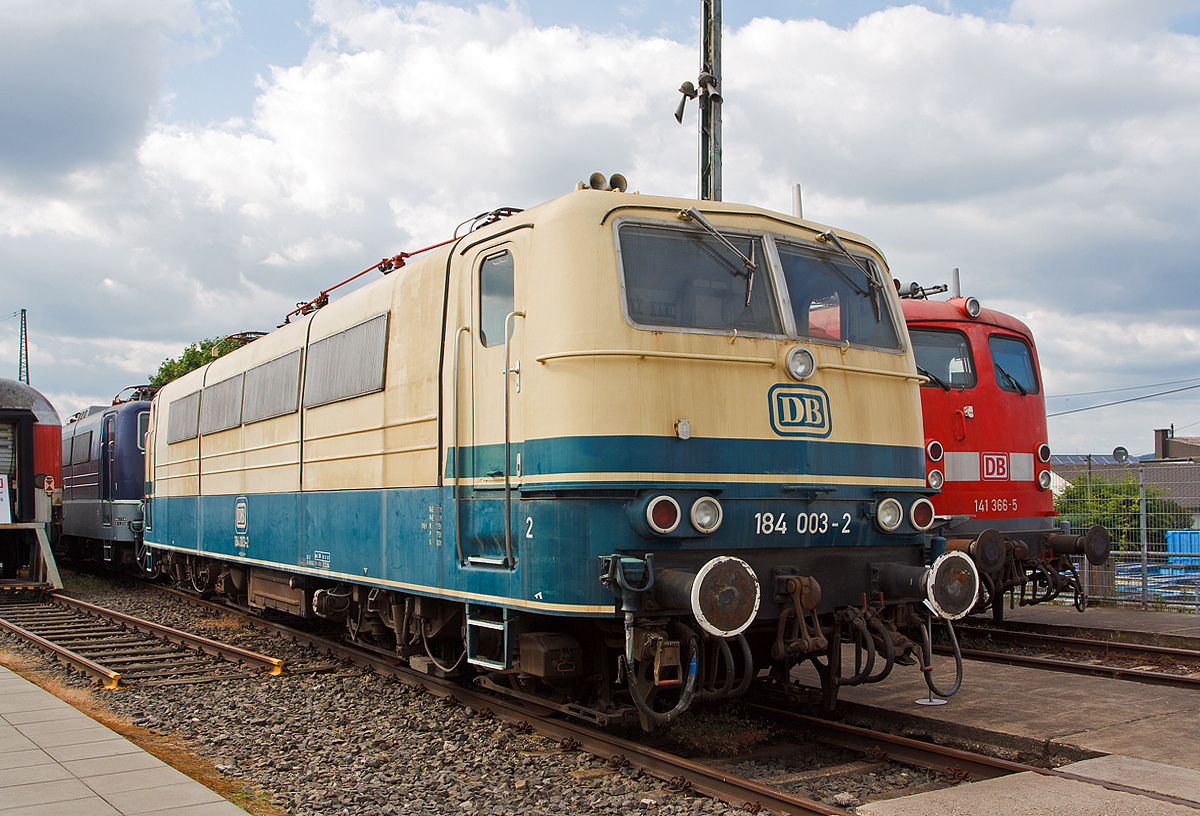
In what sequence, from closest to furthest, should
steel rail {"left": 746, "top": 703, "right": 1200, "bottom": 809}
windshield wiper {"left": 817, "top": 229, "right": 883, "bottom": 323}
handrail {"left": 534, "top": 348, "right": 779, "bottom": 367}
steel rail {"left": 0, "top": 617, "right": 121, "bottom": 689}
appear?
steel rail {"left": 746, "top": 703, "right": 1200, "bottom": 809}, handrail {"left": 534, "top": 348, "right": 779, "bottom": 367}, windshield wiper {"left": 817, "top": 229, "right": 883, "bottom": 323}, steel rail {"left": 0, "top": 617, "right": 121, "bottom": 689}

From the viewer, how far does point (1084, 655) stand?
9.82 m

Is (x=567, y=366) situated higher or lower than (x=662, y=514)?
higher

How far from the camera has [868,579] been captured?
654 centimetres

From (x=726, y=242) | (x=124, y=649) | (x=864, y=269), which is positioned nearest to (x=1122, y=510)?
(x=864, y=269)

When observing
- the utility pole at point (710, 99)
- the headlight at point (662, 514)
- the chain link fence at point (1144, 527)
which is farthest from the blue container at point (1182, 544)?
the headlight at point (662, 514)

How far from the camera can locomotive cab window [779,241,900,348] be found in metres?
6.64

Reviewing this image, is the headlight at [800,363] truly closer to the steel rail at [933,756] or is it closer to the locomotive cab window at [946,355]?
the steel rail at [933,756]

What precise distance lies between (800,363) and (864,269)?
4.20 ft

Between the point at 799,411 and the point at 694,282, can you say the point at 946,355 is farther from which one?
the point at 694,282

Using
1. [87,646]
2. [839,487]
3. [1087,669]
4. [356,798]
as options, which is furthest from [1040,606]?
[87,646]

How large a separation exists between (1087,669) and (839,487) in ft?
13.1

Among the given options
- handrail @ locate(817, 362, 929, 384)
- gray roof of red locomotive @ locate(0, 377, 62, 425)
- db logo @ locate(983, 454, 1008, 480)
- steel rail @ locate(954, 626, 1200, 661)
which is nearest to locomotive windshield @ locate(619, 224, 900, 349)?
handrail @ locate(817, 362, 929, 384)

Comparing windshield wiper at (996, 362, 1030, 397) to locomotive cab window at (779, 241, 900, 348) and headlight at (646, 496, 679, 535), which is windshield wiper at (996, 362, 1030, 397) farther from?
headlight at (646, 496, 679, 535)

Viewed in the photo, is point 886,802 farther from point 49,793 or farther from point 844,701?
point 49,793
